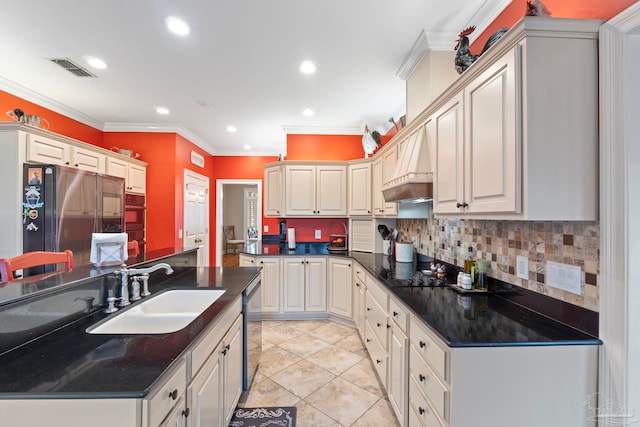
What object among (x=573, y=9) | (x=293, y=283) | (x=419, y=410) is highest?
(x=573, y=9)

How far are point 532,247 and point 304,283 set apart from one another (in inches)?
103

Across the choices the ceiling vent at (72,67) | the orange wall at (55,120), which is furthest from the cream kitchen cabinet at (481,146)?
the orange wall at (55,120)

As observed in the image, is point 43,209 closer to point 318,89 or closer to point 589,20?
point 318,89

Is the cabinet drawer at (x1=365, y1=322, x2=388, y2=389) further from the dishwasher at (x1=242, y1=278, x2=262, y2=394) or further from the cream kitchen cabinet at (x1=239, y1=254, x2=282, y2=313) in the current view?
the cream kitchen cabinet at (x1=239, y1=254, x2=282, y2=313)

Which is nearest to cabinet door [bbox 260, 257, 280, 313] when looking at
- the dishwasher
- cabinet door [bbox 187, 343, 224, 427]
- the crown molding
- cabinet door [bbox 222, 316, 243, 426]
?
the dishwasher

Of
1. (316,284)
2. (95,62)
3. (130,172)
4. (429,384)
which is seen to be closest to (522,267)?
(429,384)

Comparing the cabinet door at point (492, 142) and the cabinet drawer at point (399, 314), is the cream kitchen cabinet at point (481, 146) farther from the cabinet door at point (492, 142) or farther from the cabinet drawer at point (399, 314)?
the cabinet drawer at point (399, 314)

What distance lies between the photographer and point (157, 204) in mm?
4418

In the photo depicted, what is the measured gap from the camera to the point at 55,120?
358 cm

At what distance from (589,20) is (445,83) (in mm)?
1167

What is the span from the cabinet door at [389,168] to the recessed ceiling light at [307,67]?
3.54 ft

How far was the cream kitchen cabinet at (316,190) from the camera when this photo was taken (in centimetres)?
400

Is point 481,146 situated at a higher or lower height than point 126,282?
higher

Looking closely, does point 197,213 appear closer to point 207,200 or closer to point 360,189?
point 207,200
